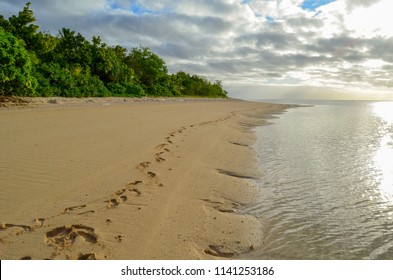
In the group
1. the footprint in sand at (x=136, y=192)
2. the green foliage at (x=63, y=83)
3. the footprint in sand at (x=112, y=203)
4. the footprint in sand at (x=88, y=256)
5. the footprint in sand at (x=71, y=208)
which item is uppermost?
the green foliage at (x=63, y=83)

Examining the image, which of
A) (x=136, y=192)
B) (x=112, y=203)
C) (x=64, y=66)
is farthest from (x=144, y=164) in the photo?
(x=64, y=66)

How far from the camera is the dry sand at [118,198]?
3.37 metres

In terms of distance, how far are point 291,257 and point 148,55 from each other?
44.5 m

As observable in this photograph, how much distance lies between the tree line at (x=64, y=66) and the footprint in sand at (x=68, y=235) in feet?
44.6

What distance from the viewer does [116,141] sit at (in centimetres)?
859

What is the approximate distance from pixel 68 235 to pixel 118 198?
4.06 ft

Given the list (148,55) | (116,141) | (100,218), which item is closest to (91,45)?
(148,55)

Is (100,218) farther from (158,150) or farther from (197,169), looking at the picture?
(158,150)

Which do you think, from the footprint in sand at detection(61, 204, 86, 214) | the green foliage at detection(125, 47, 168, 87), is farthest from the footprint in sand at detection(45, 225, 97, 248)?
the green foliage at detection(125, 47, 168, 87)

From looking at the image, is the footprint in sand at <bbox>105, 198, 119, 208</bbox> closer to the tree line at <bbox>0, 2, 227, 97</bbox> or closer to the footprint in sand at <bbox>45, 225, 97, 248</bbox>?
the footprint in sand at <bbox>45, 225, 97, 248</bbox>

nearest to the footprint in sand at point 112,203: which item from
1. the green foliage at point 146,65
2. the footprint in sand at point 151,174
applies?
the footprint in sand at point 151,174

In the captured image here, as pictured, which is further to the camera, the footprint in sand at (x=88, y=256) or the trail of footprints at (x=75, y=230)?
the trail of footprints at (x=75, y=230)

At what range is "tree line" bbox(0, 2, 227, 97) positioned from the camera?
14.9 metres

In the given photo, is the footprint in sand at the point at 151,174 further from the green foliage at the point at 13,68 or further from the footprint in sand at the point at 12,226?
the green foliage at the point at 13,68
